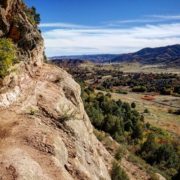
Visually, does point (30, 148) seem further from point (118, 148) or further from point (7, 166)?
point (118, 148)

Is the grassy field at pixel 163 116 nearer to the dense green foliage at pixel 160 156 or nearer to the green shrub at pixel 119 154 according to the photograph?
the dense green foliage at pixel 160 156

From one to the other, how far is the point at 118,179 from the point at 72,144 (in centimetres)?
990

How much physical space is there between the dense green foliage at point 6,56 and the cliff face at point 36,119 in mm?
554

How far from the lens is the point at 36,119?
797 inches

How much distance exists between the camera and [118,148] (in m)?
38.7

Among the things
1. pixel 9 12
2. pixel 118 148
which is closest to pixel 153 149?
pixel 118 148

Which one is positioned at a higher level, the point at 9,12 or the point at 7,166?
the point at 9,12

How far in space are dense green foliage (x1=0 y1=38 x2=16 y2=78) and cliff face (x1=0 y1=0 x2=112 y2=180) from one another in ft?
1.82

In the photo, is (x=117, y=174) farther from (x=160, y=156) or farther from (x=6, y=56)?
(x=160, y=156)

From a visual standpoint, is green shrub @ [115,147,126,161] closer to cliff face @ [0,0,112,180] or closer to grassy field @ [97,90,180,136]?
cliff face @ [0,0,112,180]

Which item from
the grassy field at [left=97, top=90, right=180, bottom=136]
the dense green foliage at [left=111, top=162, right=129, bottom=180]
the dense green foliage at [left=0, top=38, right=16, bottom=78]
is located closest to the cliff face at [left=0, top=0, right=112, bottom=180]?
the dense green foliage at [left=0, top=38, right=16, bottom=78]

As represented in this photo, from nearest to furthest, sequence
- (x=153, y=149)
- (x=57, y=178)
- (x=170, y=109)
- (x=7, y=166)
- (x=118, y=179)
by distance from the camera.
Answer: (x=7, y=166) → (x=57, y=178) → (x=118, y=179) → (x=153, y=149) → (x=170, y=109)

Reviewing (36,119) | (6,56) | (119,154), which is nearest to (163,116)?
(119,154)

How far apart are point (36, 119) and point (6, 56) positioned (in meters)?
5.01
